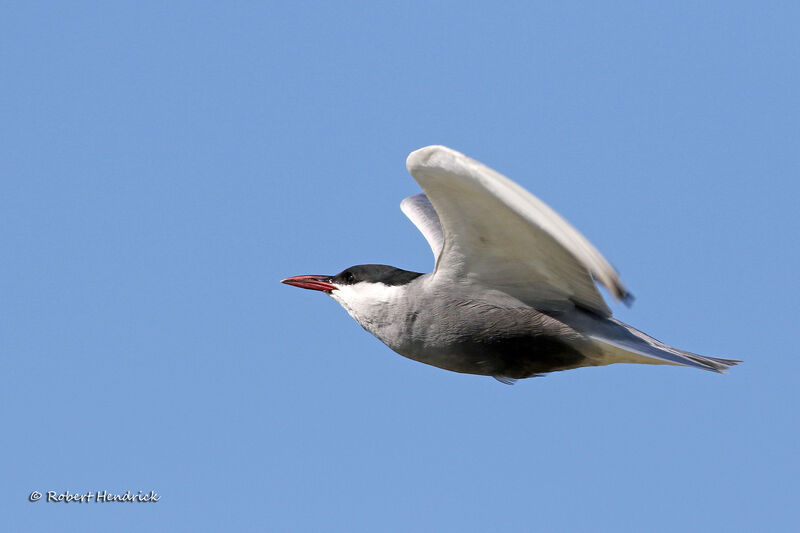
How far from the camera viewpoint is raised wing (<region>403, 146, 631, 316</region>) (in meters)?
5.93

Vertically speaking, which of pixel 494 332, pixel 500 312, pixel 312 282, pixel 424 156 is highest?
pixel 424 156

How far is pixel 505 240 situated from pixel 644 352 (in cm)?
147

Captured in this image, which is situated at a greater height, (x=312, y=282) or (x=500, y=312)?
(x=312, y=282)

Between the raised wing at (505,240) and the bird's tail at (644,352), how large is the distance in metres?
0.25

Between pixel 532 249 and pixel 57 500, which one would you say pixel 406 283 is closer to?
pixel 532 249

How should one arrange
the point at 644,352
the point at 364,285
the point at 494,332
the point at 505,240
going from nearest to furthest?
the point at 505,240
the point at 644,352
the point at 494,332
the point at 364,285

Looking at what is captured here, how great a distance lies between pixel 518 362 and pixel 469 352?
43cm

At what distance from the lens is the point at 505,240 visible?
7648mm

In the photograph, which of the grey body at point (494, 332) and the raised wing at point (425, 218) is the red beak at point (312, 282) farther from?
the raised wing at point (425, 218)

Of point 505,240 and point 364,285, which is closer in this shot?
point 505,240

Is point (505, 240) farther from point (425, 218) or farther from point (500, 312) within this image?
point (425, 218)

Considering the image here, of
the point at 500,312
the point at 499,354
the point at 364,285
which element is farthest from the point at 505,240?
the point at 364,285

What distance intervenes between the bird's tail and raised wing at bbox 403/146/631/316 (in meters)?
0.25

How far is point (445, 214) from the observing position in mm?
7492
